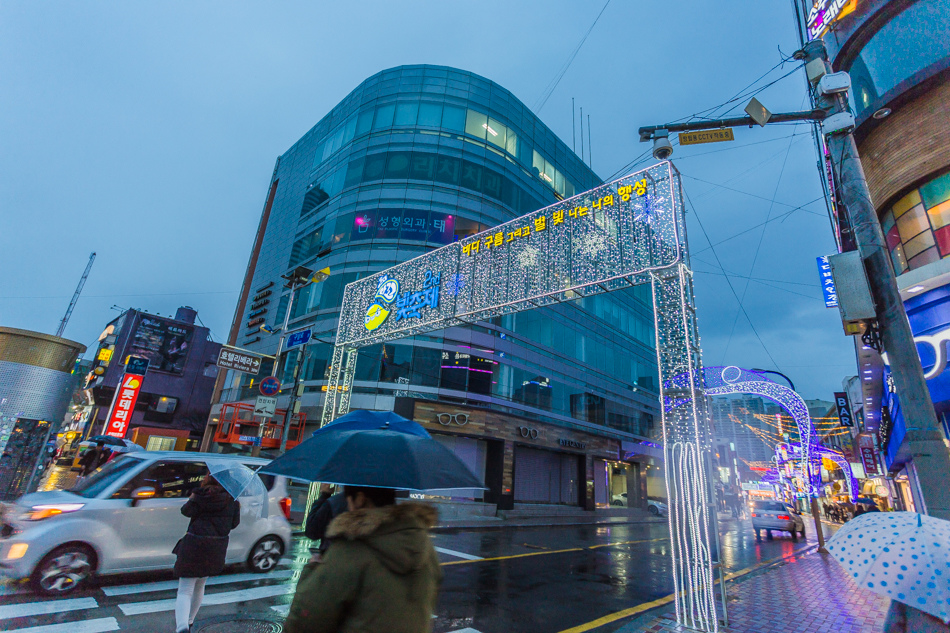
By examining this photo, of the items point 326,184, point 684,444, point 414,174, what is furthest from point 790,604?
point 326,184

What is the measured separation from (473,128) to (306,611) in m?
30.6

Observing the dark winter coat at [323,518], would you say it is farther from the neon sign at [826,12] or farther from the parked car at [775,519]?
the parked car at [775,519]

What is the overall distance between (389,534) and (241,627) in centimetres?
448

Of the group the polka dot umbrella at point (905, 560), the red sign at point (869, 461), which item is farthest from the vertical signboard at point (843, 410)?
the polka dot umbrella at point (905, 560)

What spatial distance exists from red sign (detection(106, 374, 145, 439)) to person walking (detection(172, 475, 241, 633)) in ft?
65.7

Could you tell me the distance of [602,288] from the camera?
9.81m

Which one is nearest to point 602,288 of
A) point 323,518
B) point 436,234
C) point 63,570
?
point 323,518

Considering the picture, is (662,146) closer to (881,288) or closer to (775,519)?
(881,288)

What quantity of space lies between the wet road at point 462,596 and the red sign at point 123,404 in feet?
51.2

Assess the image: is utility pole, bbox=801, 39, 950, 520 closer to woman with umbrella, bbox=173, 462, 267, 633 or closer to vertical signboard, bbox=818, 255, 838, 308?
woman with umbrella, bbox=173, 462, 267, 633

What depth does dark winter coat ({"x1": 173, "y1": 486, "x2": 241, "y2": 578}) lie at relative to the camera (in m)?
4.32

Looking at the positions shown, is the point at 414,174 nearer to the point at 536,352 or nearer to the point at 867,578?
the point at 536,352

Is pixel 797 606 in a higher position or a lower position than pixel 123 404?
lower

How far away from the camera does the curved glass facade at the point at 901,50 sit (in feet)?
33.8
